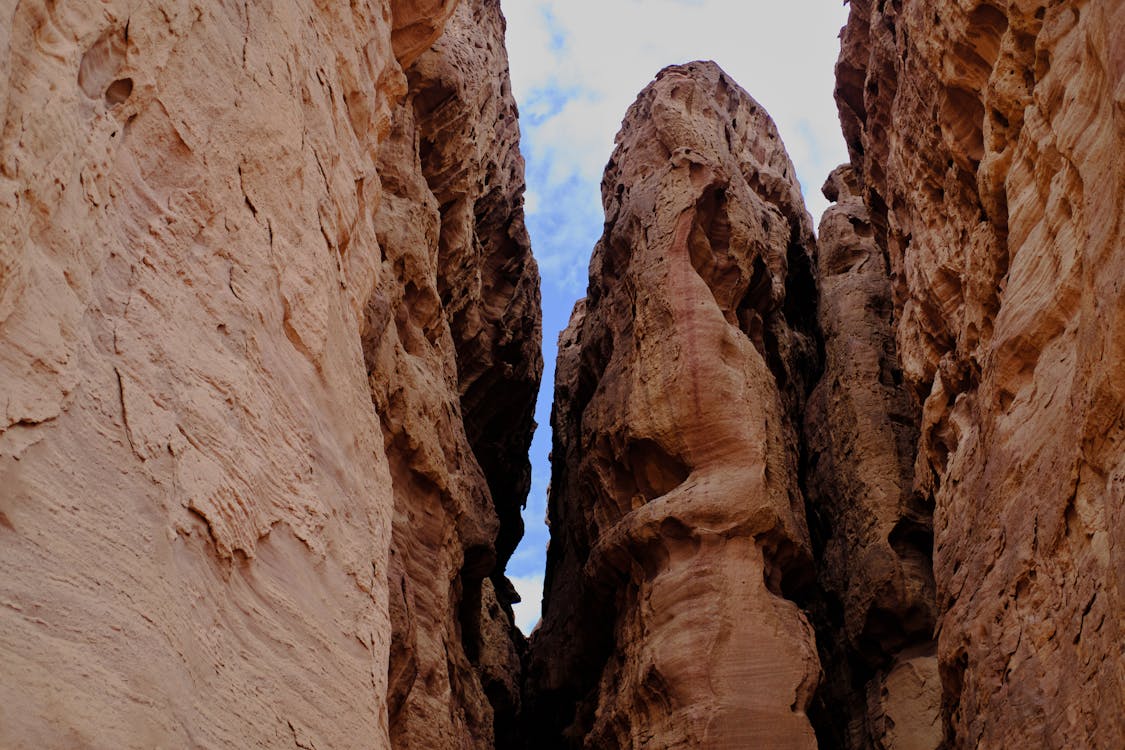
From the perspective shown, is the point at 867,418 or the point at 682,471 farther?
the point at 867,418

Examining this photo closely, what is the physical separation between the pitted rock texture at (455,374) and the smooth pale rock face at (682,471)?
106cm

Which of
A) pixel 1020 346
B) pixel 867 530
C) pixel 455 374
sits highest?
pixel 455 374

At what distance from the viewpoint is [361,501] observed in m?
6.93

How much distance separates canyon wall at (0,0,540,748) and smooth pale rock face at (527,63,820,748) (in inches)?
255

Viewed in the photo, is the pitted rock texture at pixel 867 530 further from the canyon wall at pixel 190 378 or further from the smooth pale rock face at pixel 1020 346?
the canyon wall at pixel 190 378

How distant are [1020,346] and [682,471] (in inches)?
268

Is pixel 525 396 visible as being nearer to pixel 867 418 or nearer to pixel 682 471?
pixel 682 471

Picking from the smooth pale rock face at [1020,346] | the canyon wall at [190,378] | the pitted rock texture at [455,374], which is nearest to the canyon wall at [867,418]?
the smooth pale rock face at [1020,346]

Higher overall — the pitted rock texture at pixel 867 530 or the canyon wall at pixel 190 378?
the pitted rock texture at pixel 867 530

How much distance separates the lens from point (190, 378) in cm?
520

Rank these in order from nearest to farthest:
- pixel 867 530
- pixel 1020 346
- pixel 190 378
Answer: pixel 190 378 → pixel 1020 346 → pixel 867 530

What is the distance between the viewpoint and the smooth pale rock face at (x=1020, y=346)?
679cm

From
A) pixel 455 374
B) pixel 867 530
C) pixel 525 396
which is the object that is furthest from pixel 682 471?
pixel 525 396

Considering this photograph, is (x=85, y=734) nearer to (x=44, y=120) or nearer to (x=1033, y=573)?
(x=44, y=120)
